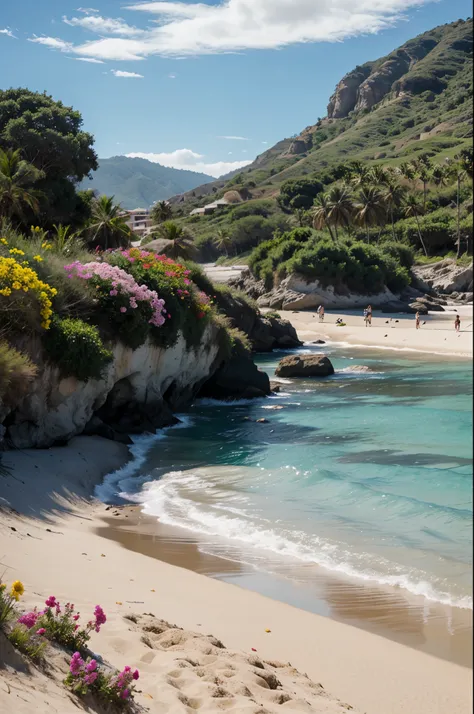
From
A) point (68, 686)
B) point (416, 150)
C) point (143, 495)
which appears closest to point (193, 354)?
point (143, 495)

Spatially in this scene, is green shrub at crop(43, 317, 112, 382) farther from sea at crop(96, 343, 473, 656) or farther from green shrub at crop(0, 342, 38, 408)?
sea at crop(96, 343, 473, 656)

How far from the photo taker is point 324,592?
9938 mm

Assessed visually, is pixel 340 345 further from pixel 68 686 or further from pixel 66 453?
pixel 68 686

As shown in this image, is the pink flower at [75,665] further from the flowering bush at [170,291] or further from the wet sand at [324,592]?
the flowering bush at [170,291]

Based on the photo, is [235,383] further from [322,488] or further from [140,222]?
[140,222]

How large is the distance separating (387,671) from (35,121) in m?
35.5

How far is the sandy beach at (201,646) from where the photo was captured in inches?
232

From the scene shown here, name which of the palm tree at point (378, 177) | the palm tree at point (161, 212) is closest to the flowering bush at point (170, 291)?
the palm tree at point (378, 177)

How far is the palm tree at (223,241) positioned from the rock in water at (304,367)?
218 ft

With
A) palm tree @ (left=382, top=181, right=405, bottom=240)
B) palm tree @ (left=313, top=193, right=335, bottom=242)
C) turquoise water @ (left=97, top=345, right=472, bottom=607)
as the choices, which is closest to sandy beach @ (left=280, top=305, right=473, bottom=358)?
palm tree @ (left=313, top=193, right=335, bottom=242)

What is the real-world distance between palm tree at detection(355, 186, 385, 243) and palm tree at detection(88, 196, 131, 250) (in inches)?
1328

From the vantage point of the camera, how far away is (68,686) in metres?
5.24

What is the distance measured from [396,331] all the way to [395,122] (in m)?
125

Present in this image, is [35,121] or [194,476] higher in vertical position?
[35,121]
